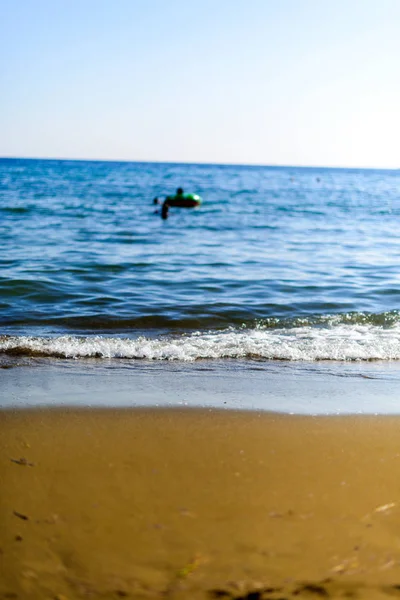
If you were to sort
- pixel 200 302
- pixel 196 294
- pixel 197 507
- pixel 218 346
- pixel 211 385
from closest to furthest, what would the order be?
1. pixel 197 507
2. pixel 211 385
3. pixel 218 346
4. pixel 200 302
5. pixel 196 294

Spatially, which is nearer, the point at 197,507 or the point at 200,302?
the point at 197,507

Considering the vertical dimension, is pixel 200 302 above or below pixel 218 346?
above

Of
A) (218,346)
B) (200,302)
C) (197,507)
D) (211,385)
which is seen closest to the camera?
(197,507)

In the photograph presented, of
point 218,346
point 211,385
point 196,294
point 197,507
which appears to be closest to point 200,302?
point 196,294

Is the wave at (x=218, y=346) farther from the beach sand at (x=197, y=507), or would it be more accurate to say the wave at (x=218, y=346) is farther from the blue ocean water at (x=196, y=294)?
the beach sand at (x=197, y=507)

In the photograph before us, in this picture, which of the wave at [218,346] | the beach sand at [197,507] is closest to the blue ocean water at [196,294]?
the wave at [218,346]

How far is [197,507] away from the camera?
3473 millimetres

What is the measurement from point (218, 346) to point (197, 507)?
4.19m

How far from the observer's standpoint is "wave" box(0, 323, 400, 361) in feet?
23.6

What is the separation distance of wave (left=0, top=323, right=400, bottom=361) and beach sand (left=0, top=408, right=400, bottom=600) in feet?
7.67

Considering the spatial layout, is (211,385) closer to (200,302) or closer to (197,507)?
(197,507)

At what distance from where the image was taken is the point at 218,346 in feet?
25.0

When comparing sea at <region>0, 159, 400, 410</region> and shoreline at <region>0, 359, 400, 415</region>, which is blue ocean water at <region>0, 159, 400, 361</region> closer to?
sea at <region>0, 159, 400, 410</region>

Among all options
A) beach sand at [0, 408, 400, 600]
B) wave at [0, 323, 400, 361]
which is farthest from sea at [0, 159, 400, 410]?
beach sand at [0, 408, 400, 600]
